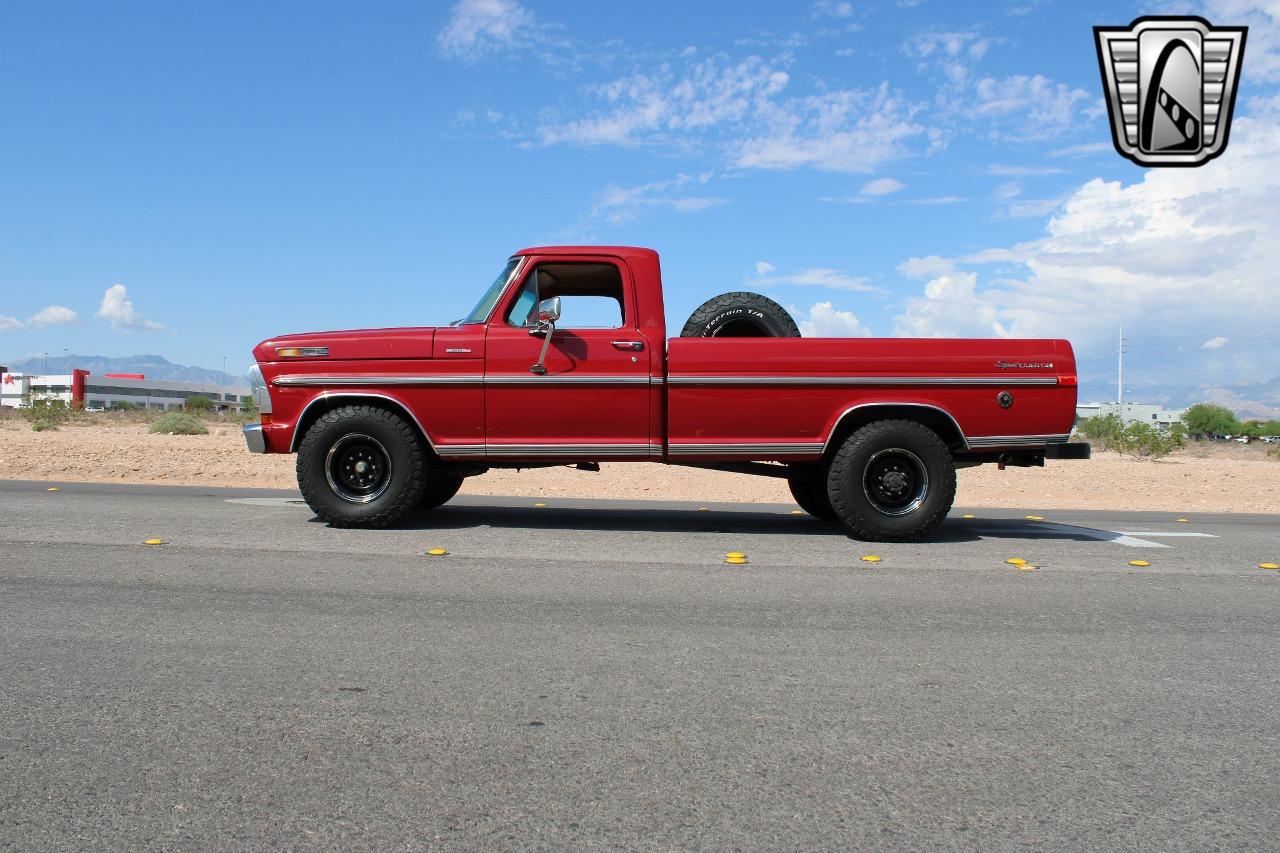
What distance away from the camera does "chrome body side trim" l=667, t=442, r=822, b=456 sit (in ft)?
22.4

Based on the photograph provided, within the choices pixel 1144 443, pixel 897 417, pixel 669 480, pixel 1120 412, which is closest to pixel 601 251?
pixel 897 417

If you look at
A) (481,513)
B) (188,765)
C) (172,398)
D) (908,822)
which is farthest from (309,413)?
(172,398)

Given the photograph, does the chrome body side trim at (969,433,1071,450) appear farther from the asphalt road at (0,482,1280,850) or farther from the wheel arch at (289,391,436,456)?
the wheel arch at (289,391,436,456)

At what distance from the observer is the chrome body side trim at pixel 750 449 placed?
684 centimetres

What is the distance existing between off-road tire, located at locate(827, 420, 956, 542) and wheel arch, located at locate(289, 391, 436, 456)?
120 inches

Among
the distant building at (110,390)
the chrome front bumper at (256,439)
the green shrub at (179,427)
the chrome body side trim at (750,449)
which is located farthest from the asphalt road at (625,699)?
the distant building at (110,390)

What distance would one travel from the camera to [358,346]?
6.97 metres

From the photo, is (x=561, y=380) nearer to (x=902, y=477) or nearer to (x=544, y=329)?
(x=544, y=329)

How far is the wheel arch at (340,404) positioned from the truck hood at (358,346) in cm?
28

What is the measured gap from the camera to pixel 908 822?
7.67ft

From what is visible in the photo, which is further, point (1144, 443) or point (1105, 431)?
point (1105, 431)

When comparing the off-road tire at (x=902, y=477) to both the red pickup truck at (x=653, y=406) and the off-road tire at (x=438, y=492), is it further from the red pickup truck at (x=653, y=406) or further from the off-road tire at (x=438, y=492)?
the off-road tire at (x=438, y=492)

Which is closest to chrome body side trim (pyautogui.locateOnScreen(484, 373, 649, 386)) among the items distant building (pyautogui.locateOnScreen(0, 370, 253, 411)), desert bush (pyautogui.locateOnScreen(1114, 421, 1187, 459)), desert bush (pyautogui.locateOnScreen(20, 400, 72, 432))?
desert bush (pyautogui.locateOnScreen(1114, 421, 1187, 459))

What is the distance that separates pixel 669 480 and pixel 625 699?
38.4 ft
